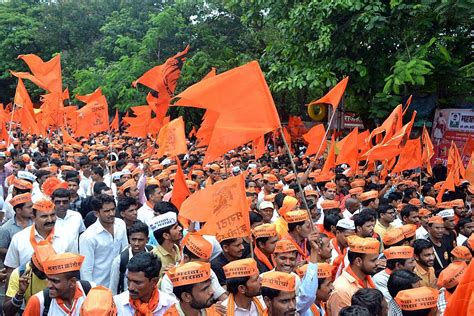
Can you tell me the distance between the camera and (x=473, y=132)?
1460 cm

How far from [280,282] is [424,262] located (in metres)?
2.15

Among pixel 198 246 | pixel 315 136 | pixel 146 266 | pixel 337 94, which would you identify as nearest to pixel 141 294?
pixel 146 266

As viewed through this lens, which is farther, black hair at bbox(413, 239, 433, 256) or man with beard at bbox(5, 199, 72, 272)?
black hair at bbox(413, 239, 433, 256)

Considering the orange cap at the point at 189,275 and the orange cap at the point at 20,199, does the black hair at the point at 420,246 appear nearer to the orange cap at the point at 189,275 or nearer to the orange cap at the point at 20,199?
the orange cap at the point at 189,275

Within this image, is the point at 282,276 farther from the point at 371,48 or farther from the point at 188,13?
the point at 188,13

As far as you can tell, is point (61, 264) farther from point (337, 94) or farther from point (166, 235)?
point (337, 94)

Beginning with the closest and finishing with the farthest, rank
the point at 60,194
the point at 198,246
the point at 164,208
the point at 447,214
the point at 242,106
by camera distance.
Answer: the point at 198,246 < the point at 242,106 < the point at 164,208 < the point at 60,194 < the point at 447,214

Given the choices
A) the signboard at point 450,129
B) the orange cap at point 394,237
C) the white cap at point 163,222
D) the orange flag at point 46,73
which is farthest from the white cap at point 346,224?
the signboard at point 450,129

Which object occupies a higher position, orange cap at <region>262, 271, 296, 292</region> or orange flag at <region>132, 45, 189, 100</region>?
orange cap at <region>262, 271, 296, 292</region>

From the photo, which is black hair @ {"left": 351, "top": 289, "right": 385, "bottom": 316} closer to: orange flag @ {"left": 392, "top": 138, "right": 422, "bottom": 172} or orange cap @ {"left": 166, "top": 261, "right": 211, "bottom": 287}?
orange cap @ {"left": 166, "top": 261, "right": 211, "bottom": 287}

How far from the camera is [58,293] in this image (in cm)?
366

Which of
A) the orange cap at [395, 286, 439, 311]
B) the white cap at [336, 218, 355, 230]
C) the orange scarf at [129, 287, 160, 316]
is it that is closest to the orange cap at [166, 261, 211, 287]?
the orange scarf at [129, 287, 160, 316]

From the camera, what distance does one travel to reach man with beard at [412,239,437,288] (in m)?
5.21

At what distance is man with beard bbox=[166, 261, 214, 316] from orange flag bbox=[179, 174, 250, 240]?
739mm
